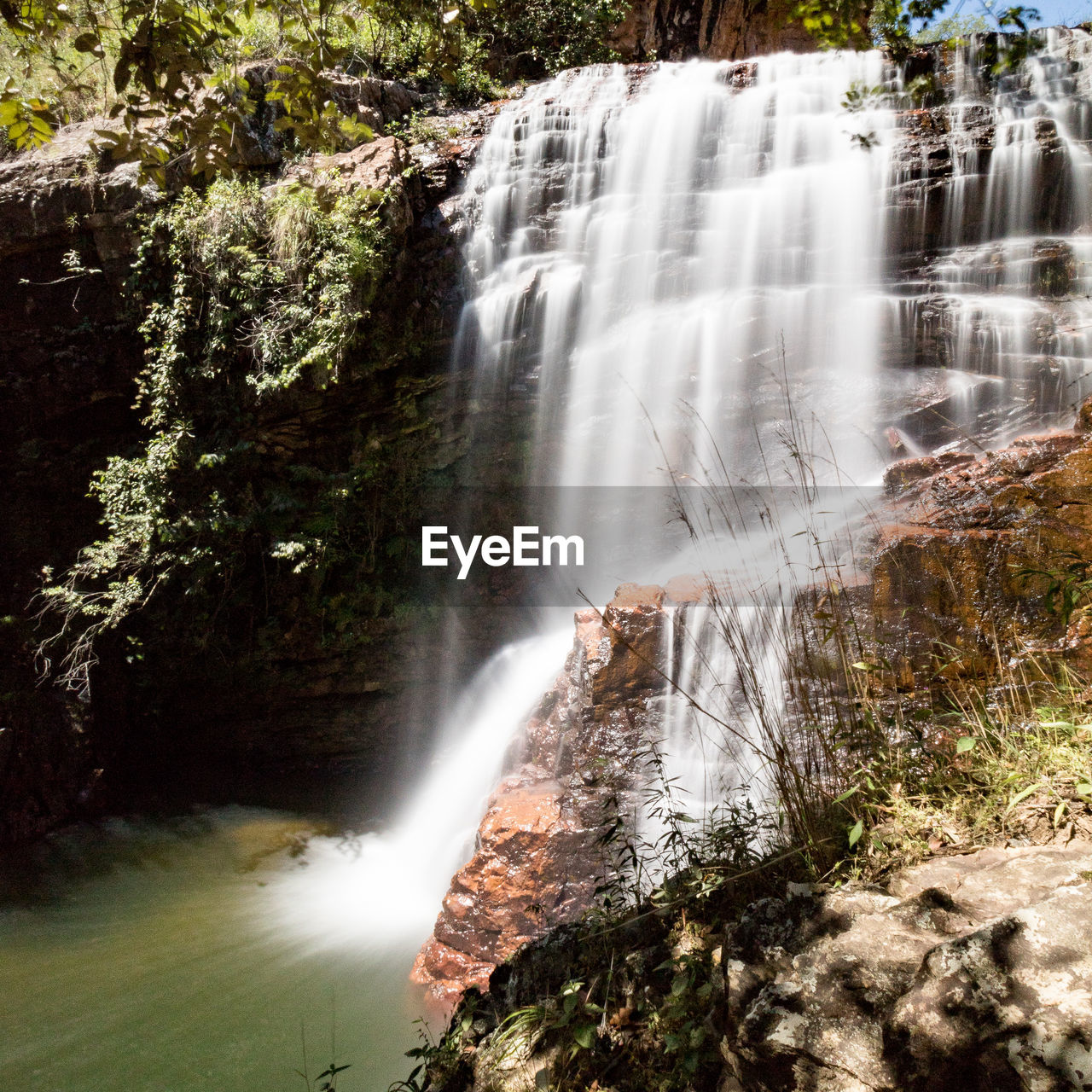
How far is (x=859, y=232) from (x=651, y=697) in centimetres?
569

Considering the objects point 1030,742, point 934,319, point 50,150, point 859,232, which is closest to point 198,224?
point 50,150

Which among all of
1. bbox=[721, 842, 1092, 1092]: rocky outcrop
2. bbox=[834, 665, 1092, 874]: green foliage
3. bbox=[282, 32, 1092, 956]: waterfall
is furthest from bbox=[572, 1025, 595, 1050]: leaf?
bbox=[282, 32, 1092, 956]: waterfall

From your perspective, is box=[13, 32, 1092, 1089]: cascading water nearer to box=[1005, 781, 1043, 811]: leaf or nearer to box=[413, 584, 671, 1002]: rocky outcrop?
Result: box=[413, 584, 671, 1002]: rocky outcrop

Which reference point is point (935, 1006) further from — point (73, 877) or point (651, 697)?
point (73, 877)

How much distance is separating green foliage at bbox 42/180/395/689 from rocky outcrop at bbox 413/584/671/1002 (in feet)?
12.5

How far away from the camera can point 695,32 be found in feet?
42.3

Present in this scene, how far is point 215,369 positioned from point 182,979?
5396 millimetres

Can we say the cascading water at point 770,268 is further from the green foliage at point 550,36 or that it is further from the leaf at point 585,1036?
the leaf at point 585,1036

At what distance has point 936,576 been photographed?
3.92 meters

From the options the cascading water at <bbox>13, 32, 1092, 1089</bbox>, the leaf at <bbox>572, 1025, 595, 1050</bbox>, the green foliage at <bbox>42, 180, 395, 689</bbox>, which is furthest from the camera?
the green foliage at <bbox>42, 180, 395, 689</bbox>

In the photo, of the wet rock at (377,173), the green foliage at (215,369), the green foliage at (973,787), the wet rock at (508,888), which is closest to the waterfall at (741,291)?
the wet rock at (377,173)

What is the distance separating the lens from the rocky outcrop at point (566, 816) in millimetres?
4500

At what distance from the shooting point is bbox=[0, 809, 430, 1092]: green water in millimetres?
3943

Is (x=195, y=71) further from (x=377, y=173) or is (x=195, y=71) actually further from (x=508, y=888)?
(x=377, y=173)
